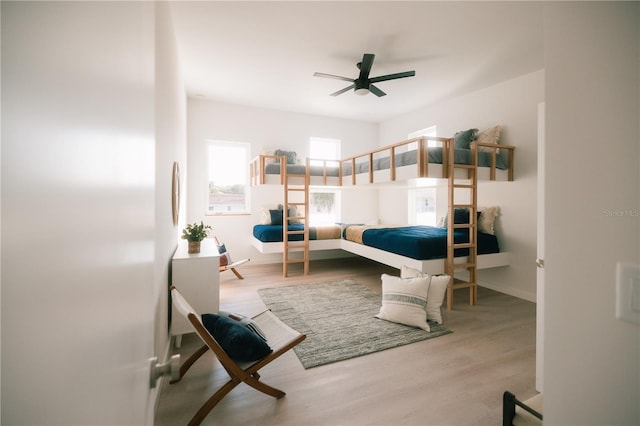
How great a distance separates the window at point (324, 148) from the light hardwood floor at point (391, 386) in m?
4.42

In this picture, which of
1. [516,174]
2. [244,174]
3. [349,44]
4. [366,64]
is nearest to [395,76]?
[366,64]

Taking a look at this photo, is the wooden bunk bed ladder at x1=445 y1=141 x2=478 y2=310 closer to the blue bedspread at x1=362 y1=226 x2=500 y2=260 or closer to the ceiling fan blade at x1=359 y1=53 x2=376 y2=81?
the blue bedspread at x1=362 y1=226 x2=500 y2=260

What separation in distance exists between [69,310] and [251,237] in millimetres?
5466

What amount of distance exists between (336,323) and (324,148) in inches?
171

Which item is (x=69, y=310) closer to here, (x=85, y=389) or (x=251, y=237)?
(x=85, y=389)

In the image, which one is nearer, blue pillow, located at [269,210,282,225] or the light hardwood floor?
the light hardwood floor

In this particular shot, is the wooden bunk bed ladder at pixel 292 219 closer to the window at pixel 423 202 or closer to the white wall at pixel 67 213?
the window at pixel 423 202

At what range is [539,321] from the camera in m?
1.82

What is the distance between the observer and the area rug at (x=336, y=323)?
7.97ft

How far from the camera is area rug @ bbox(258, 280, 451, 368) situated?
2428 millimetres

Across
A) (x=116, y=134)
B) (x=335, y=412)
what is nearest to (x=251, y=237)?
(x=335, y=412)

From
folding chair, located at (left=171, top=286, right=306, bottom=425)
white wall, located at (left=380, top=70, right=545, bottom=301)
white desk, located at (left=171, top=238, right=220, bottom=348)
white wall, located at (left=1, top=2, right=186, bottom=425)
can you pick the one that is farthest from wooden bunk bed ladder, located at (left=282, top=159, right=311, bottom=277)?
white wall, located at (left=1, top=2, right=186, bottom=425)

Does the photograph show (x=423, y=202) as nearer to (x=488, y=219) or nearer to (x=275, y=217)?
(x=488, y=219)

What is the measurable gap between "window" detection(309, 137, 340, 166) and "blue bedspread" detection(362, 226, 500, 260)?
2.64 m
